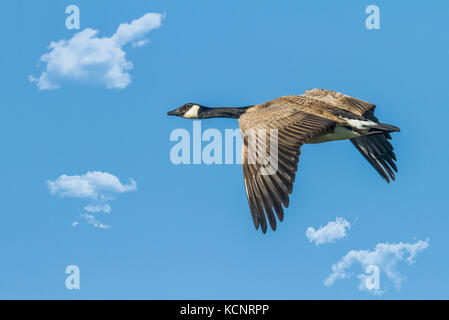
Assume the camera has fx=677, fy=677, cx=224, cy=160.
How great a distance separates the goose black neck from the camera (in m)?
15.7

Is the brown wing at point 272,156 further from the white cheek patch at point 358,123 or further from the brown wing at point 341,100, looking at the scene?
the brown wing at point 341,100

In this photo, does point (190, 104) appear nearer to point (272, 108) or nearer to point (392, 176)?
point (272, 108)

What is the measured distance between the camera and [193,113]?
17094mm

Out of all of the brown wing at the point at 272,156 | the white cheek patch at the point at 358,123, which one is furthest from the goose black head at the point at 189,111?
the white cheek patch at the point at 358,123

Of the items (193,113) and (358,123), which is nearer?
(358,123)

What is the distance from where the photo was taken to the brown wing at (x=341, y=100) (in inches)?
620

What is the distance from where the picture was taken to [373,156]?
16.9m

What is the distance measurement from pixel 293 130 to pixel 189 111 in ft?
16.2

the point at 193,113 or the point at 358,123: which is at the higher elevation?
the point at 193,113

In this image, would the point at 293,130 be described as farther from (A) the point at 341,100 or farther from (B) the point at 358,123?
(A) the point at 341,100

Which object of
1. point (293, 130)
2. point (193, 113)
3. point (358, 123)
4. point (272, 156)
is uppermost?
point (193, 113)

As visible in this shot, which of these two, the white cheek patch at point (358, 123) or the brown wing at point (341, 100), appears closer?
the white cheek patch at point (358, 123)

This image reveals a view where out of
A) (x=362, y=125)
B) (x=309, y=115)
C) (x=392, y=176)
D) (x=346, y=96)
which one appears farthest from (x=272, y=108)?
(x=392, y=176)

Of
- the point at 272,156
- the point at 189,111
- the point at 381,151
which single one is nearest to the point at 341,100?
the point at 381,151
